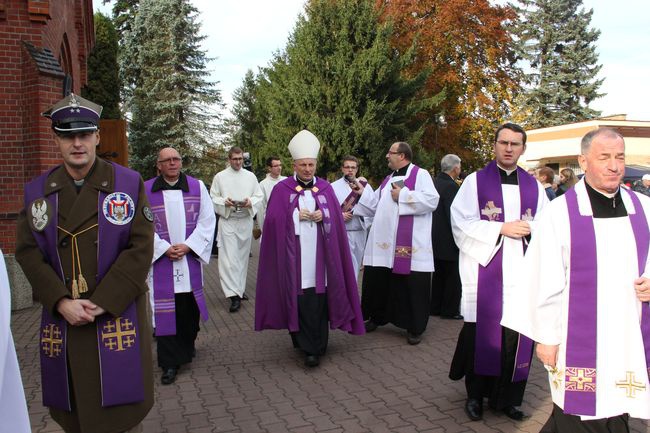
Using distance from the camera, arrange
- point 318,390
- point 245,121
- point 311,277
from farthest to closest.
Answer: point 245,121 → point 311,277 → point 318,390

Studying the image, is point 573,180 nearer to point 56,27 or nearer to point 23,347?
point 23,347

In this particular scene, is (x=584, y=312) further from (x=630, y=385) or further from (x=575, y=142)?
(x=575, y=142)

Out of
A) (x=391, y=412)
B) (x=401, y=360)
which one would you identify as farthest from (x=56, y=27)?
(x=391, y=412)

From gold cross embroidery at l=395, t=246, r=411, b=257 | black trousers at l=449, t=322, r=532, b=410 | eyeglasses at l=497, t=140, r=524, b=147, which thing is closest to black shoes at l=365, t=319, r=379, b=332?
gold cross embroidery at l=395, t=246, r=411, b=257

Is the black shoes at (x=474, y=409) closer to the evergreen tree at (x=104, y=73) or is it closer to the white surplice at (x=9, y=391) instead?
the white surplice at (x=9, y=391)

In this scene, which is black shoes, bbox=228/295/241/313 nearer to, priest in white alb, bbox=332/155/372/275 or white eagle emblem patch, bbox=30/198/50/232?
priest in white alb, bbox=332/155/372/275

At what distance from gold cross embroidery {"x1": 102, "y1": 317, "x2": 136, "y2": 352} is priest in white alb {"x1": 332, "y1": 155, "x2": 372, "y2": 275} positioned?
4145mm

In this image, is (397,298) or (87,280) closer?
(87,280)

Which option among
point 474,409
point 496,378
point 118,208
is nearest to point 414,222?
point 496,378

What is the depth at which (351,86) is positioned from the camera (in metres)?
22.6

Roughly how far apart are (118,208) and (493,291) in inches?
115

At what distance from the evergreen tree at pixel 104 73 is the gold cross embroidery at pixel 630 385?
19871mm

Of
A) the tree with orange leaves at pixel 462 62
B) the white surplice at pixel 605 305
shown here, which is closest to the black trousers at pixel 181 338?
the white surplice at pixel 605 305

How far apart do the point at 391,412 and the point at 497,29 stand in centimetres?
2796
